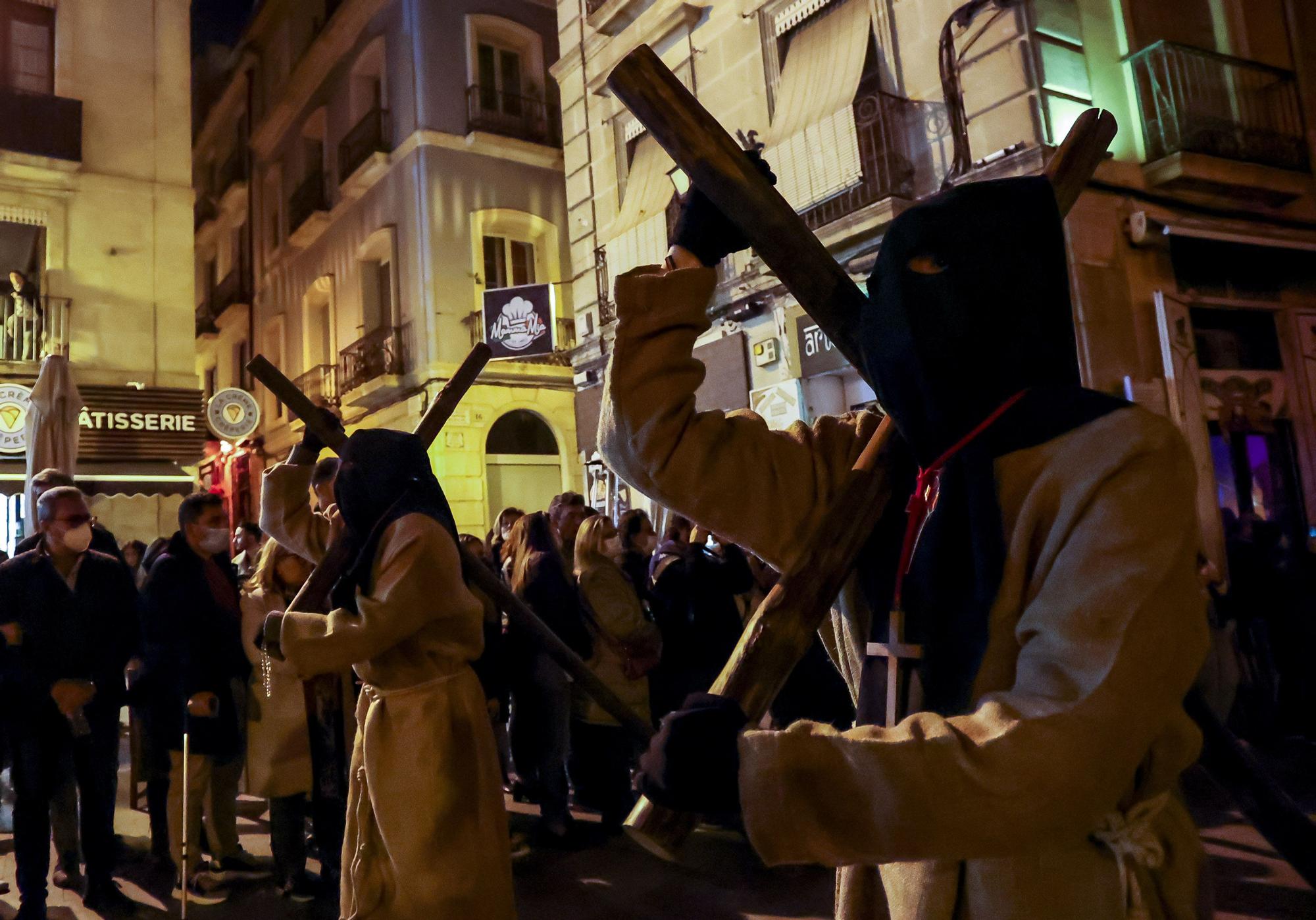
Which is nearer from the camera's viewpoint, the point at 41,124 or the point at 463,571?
the point at 463,571

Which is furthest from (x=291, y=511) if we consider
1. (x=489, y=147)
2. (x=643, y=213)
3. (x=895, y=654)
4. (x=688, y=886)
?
(x=489, y=147)

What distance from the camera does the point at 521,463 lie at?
1772cm

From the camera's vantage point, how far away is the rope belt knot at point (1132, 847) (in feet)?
4.06

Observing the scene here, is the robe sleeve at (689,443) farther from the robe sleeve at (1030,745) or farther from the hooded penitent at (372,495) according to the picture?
the hooded penitent at (372,495)

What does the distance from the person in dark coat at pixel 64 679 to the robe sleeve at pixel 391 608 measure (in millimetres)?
2143

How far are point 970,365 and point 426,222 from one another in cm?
1650

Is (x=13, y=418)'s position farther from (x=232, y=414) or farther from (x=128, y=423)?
(x=232, y=414)

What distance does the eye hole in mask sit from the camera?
4.30 feet

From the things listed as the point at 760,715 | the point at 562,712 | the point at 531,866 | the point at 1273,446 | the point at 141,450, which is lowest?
the point at 531,866

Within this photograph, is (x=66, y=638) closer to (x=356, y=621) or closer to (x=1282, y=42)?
(x=356, y=621)

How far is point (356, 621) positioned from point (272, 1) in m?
22.7

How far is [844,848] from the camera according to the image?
1029mm

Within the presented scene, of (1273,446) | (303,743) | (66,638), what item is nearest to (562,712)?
(303,743)

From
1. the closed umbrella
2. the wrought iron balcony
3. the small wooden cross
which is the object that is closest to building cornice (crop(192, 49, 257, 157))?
the wrought iron balcony
